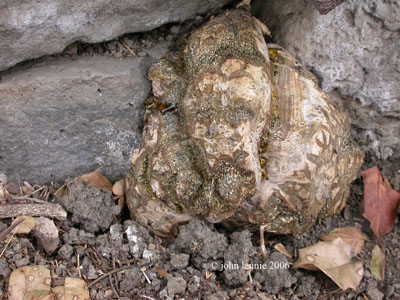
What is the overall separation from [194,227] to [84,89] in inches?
36.9

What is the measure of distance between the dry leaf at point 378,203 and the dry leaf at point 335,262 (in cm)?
34

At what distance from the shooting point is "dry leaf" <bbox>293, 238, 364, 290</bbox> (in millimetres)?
2464

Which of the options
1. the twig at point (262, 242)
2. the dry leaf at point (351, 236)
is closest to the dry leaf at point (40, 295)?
the twig at point (262, 242)

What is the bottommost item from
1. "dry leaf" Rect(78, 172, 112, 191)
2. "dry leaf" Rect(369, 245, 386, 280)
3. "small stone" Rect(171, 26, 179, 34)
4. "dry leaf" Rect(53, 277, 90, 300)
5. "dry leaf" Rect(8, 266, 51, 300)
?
"dry leaf" Rect(369, 245, 386, 280)

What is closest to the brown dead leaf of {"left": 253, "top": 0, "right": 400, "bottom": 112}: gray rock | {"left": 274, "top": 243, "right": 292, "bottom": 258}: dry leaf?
{"left": 274, "top": 243, "right": 292, "bottom": 258}: dry leaf

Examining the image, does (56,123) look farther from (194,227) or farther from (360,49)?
(360,49)

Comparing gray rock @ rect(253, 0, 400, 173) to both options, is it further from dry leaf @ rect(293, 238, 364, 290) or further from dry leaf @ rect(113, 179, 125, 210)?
dry leaf @ rect(113, 179, 125, 210)

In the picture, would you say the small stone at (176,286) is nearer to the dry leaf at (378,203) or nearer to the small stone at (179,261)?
the small stone at (179,261)

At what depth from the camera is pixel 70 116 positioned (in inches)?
103

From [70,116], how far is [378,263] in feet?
6.37

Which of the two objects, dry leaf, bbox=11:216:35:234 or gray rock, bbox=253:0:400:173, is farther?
gray rock, bbox=253:0:400:173

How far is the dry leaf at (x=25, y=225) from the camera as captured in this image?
2.32 m

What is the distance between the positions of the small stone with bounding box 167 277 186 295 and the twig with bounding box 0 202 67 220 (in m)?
0.66

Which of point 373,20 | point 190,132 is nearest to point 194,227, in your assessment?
point 190,132
